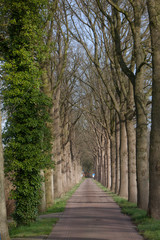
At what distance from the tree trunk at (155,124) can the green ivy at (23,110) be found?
464 centimetres

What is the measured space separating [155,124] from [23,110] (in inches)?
216

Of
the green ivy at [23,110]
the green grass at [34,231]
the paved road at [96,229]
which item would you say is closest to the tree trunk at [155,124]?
the paved road at [96,229]

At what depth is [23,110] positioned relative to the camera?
1508cm

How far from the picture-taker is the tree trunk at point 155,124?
13602 mm

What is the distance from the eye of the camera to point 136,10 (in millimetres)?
16578

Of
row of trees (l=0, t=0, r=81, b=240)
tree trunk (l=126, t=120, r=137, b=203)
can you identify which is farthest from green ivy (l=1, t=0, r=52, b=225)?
tree trunk (l=126, t=120, r=137, b=203)

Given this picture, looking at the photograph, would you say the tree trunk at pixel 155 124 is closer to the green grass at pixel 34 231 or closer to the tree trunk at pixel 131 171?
the green grass at pixel 34 231

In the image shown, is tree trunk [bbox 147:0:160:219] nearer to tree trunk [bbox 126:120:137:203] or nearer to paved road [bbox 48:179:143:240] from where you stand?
paved road [bbox 48:179:143:240]

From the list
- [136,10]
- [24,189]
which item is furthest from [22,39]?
[24,189]

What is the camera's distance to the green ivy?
583 inches

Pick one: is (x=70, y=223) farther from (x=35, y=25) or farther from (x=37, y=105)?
(x=35, y=25)

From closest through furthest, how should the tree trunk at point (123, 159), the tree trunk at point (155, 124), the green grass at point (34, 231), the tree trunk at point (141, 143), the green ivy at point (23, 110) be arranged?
the green grass at point (34, 231)
the tree trunk at point (155, 124)
the green ivy at point (23, 110)
the tree trunk at point (141, 143)
the tree trunk at point (123, 159)

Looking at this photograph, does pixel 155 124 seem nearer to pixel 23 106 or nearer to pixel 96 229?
pixel 96 229

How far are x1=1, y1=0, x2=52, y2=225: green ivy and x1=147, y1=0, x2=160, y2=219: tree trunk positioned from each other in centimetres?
464
